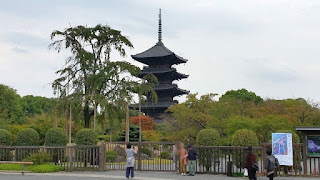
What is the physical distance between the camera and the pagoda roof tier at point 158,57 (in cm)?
6931

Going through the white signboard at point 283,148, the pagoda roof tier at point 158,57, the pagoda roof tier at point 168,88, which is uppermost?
the pagoda roof tier at point 158,57

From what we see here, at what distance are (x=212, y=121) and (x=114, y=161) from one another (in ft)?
44.9

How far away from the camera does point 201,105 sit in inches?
1492

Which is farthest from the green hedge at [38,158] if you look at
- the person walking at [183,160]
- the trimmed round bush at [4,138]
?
the person walking at [183,160]

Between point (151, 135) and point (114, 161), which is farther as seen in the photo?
point (151, 135)

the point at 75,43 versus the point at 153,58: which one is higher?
the point at 153,58

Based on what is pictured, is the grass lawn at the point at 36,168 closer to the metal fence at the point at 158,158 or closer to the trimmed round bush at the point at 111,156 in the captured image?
the metal fence at the point at 158,158

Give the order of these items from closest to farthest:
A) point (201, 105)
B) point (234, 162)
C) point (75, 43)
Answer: point (234, 162)
point (75, 43)
point (201, 105)

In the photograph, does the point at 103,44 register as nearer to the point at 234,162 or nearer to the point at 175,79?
the point at 234,162

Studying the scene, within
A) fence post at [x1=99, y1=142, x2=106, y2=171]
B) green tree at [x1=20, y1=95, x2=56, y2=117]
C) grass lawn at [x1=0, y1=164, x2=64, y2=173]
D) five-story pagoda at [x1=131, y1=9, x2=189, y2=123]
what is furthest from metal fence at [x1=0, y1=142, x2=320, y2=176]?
green tree at [x1=20, y1=95, x2=56, y2=117]

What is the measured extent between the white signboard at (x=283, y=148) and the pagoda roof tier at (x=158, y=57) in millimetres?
49633

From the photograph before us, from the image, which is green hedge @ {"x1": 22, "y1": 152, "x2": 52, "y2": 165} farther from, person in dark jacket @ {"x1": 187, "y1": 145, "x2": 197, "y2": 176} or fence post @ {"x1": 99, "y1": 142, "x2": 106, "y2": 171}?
person in dark jacket @ {"x1": 187, "y1": 145, "x2": 197, "y2": 176}

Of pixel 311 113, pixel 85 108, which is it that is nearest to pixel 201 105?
pixel 311 113

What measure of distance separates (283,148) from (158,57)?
51.6m
